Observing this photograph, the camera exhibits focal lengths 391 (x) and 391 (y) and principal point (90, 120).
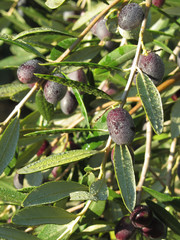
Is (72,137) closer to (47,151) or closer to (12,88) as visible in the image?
(47,151)

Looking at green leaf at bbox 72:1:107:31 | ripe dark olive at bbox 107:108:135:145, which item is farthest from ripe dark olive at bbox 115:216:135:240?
green leaf at bbox 72:1:107:31

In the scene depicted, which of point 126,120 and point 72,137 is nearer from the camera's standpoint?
point 126,120

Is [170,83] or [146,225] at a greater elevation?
[170,83]

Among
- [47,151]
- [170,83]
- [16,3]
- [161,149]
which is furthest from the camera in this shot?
[16,3]

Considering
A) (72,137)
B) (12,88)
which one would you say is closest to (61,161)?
(12,88)

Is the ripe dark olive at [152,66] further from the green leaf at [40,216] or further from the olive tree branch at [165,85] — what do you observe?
the green leaf at [40,216]

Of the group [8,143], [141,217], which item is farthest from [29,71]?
[141,217]
